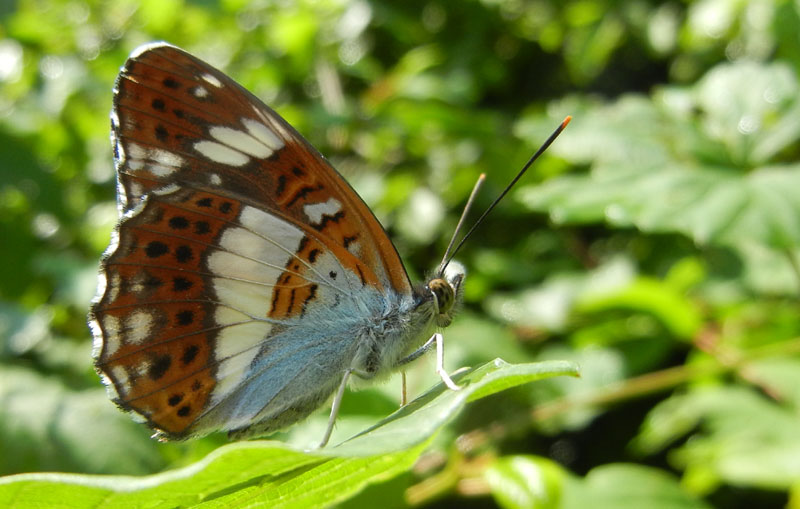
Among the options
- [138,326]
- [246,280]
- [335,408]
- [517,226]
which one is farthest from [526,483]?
[517,226]

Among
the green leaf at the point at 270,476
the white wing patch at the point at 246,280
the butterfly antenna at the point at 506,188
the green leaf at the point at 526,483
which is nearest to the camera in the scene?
the green leaf at the point at 270,476

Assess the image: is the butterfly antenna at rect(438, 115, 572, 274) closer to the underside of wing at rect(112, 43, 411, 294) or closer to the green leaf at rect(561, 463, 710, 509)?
the underside of wing at rect(112, 43, 411, 294)

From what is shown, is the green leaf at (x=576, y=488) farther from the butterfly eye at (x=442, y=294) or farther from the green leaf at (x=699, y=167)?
the green leaf at (x=699, y=167)

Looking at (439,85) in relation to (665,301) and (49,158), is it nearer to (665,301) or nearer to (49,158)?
(665,301)

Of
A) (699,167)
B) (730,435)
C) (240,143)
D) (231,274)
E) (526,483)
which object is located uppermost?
(240,143)

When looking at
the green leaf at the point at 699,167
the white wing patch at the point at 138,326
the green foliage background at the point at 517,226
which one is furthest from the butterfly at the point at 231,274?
the green leaf at the point at 699,167

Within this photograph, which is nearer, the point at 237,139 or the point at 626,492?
the point at 237,139

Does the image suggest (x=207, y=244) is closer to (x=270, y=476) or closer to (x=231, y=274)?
(x=231, y=274)

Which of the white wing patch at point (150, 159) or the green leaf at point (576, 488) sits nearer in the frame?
the white wing patch at point (150, 159)
